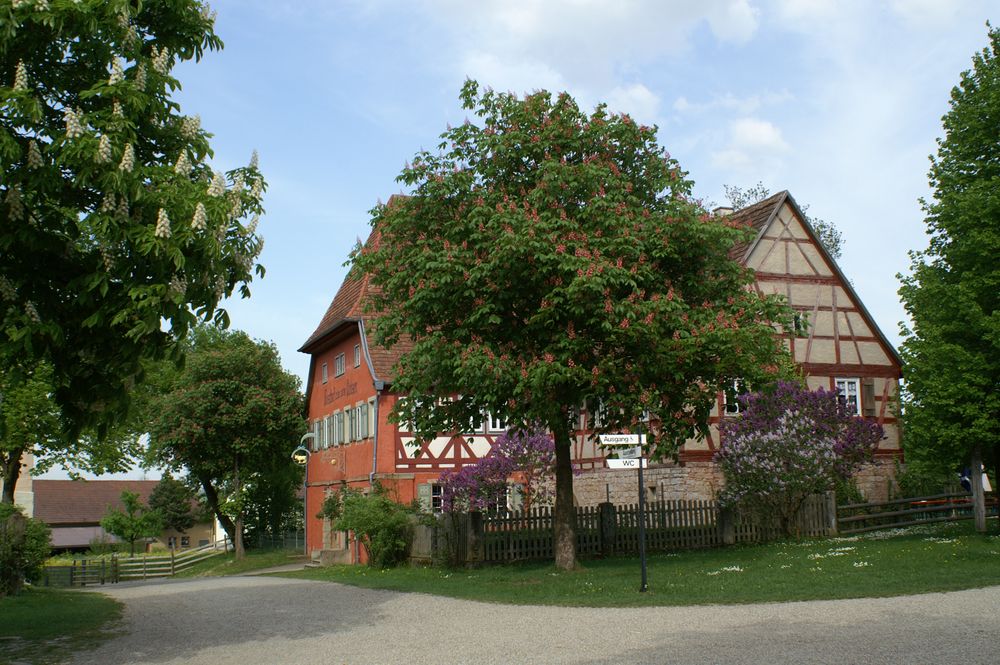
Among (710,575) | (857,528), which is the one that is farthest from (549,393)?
(857,528)

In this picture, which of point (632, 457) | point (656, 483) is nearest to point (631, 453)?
point (632, 457)

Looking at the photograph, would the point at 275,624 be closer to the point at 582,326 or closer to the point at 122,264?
the point at 122,264

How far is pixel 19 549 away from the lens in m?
21.7

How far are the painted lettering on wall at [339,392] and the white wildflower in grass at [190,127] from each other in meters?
22.9

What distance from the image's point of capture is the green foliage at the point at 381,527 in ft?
82.8

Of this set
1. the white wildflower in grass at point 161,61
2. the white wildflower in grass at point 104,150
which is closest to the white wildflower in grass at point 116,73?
the white wildflower in grass at point 161,61

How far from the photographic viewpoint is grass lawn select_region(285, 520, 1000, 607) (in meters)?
14.1

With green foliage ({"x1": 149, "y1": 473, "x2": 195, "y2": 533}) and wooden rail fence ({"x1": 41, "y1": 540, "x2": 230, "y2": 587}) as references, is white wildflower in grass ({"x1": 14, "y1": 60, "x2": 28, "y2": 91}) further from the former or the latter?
green foliage ({"x1": 149, "y1": 473, "x2": 195, "y2": 533})

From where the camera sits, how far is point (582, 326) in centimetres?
1828

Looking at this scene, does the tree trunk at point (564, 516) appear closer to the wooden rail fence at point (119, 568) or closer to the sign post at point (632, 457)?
the sign post at point (632, 457)

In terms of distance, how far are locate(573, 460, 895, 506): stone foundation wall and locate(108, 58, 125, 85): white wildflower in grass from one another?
2211 cm

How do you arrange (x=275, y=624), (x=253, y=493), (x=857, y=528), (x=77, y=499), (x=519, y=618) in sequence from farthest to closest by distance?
(x=77, y=499) → (x=253, y=493) → (x=857, y=528) → (x=275, y=624) → (x=519, y=618)

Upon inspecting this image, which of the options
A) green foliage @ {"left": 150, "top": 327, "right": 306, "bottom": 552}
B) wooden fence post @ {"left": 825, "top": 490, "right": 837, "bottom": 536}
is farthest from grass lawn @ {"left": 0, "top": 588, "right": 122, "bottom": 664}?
green foliage @ {"left": 150, "top": 327, "right": 306, "bottom": 552}

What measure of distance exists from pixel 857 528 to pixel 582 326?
45.4 ft
